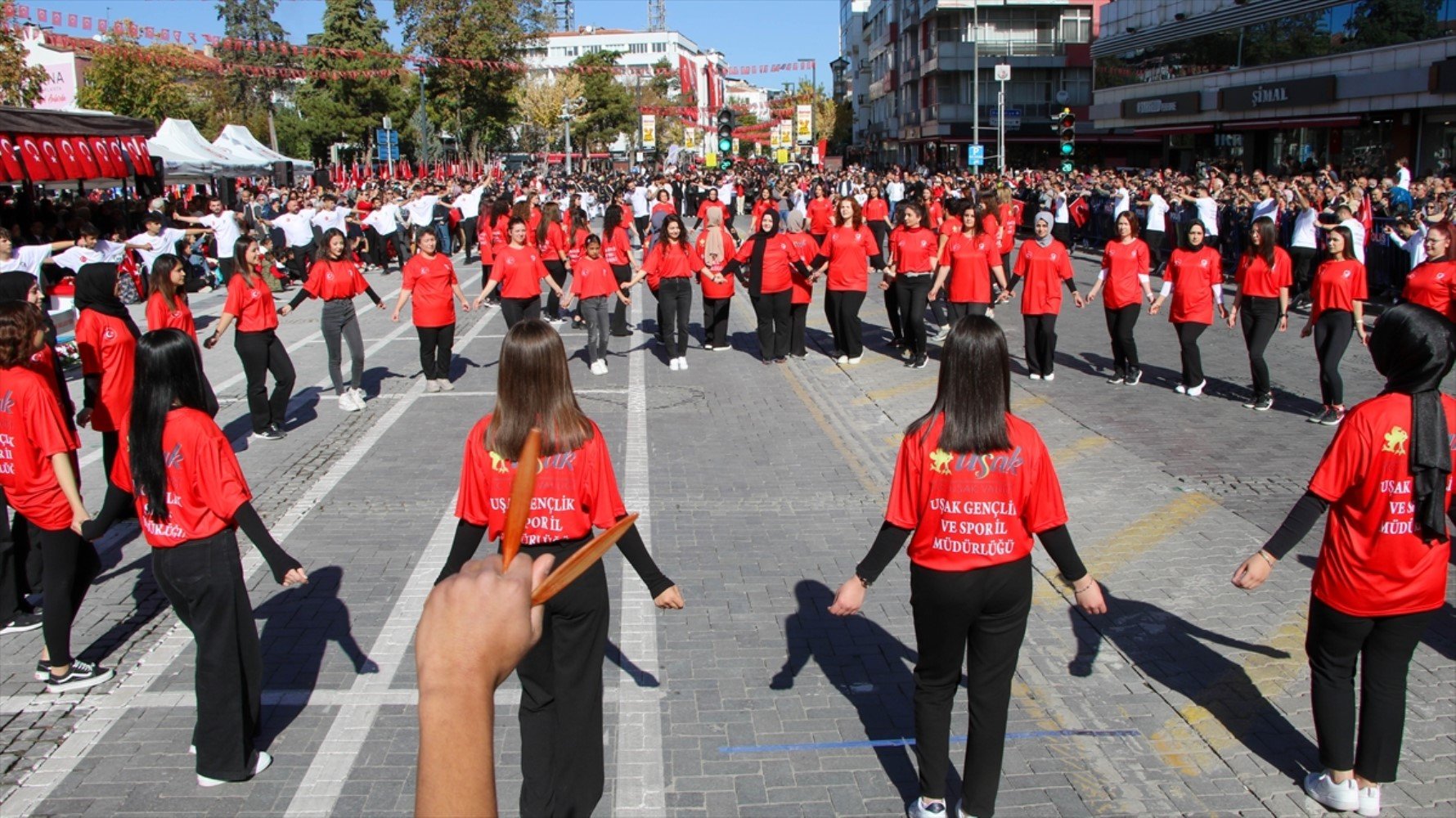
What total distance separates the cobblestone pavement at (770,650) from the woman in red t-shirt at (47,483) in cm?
23

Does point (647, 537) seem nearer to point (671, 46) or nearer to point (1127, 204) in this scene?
point (1127, 204)

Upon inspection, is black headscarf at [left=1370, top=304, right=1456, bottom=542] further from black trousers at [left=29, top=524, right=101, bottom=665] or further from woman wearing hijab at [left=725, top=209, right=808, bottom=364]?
woman wearing hijab at [left=725, top=209, right=808, bottom=364]

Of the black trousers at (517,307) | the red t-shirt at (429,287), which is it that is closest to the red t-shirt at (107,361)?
the red t-shirt at (429,287)

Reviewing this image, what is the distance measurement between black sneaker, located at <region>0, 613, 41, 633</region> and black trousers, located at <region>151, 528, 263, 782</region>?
2.33 meters

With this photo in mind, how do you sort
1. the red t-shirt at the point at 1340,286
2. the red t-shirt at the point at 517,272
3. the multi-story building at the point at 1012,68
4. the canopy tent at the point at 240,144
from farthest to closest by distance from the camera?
the multi-story building at the point at 1012,68
the canopy tent at the point at 240,144
the red t-shirt at the point at 517,272
the red t-shirt at the point at 1340,286

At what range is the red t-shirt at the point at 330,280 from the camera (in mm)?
11578

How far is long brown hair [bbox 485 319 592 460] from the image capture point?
418cm

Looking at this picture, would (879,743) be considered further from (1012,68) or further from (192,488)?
(1012,68)

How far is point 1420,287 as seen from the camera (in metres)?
9.65

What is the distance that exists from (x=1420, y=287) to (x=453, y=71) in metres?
46.0

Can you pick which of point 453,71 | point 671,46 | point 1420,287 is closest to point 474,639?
point 1420,287

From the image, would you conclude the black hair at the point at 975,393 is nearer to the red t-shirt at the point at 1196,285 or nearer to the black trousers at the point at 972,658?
the black trousers at the point at 972,658

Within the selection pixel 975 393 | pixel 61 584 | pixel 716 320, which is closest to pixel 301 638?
pixel 61 584

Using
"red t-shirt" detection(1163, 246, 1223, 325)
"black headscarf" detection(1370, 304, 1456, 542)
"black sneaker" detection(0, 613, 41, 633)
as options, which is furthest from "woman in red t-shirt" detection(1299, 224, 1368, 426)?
"black sneaker" detection(0, 613, 41, 633)
